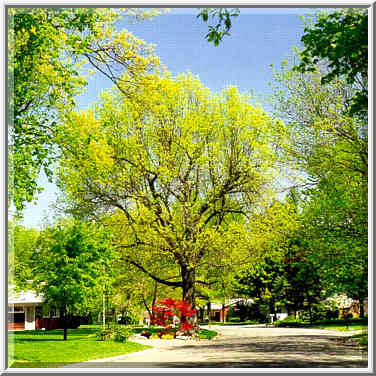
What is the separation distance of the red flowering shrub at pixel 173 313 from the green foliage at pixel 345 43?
7.54 m

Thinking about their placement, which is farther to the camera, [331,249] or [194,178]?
[194,178]

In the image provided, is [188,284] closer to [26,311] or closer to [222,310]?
[26,311]

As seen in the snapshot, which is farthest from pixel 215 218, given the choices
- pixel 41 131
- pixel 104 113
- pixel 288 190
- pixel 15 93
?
pixel 15 93

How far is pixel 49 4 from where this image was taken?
7.25 m

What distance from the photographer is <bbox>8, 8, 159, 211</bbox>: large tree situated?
7922mm

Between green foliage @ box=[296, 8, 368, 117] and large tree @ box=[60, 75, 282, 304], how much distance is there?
4.54m

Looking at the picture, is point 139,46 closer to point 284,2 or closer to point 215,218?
point 284,2

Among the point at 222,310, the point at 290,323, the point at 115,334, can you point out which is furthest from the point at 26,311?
the point at 222,310

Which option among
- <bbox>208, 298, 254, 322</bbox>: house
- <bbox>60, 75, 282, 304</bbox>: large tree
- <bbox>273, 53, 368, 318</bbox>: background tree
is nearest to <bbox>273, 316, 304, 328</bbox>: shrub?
<bbox>60, 75, 282, 304</bbox>: large tree

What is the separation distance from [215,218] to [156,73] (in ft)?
19.3

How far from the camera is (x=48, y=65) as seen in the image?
876 cm

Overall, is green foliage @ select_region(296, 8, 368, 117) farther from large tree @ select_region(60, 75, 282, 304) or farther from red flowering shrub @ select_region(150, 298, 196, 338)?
red flowering shrub @ select_region(150, 298, 196, 338)

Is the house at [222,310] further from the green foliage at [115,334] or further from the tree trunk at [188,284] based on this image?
the green foliage at [115,334]

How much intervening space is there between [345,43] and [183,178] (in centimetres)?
652
